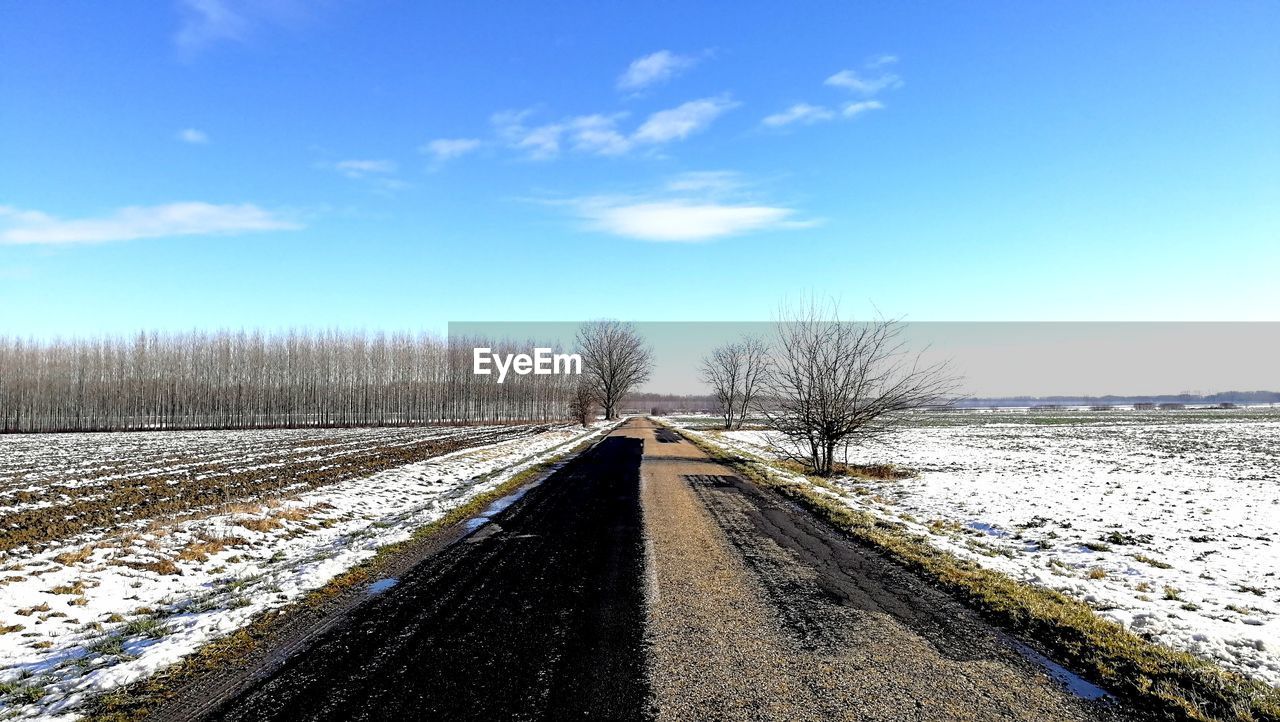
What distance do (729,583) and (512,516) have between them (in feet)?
19.5

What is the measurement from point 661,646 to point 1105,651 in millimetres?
3775

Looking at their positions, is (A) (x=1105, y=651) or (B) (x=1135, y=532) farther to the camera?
(B) (x=1135, y=532)

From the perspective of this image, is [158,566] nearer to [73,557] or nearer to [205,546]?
[205,546]

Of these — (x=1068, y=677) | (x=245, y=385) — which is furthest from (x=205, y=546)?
(x=245, y=385)

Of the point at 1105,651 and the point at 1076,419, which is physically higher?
the point at 1105,651

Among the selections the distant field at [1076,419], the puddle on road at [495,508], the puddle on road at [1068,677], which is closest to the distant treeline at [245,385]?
the distant field at [1076,419]

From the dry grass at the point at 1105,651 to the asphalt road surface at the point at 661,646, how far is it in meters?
0.37

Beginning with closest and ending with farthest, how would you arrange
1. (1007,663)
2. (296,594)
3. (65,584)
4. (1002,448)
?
1. (1007,663)
2. (296,594)
3. (65,584)
4. (1002,448)

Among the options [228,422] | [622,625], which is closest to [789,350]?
[622,625]

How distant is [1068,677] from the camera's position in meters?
4.89

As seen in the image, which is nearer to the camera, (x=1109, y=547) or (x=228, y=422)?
(x=1109, y=547)

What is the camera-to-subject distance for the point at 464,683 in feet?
15.1

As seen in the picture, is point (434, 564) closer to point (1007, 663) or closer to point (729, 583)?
point (729, 583)

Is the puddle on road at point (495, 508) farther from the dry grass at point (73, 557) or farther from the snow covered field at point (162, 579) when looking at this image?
the dry grass at point (73, 557)
